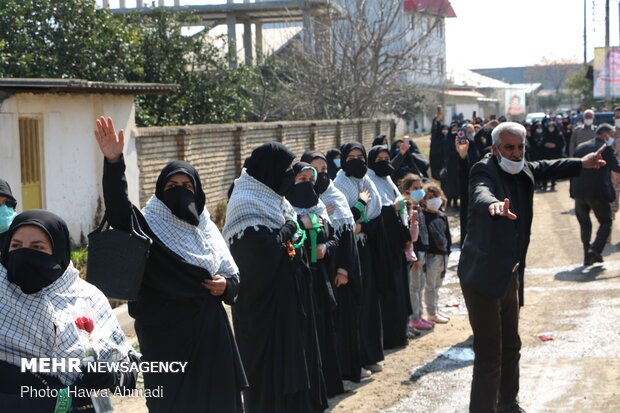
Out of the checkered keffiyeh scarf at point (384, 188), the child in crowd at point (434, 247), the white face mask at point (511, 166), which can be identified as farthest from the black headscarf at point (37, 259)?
the child in crowd at point (434, 247)

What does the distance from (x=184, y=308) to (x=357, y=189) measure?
3545 mm

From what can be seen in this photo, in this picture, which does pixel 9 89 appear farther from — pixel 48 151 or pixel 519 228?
pixel 519 228

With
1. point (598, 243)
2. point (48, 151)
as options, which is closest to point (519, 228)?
point (598, 243)

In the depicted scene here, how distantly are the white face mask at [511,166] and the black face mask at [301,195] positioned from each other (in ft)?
4.79

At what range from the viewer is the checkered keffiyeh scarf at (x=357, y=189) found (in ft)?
27.4

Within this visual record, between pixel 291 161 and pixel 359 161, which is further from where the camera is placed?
pixel 359 161

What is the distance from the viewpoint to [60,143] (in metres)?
12.5

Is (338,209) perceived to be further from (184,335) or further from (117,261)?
(117,261)

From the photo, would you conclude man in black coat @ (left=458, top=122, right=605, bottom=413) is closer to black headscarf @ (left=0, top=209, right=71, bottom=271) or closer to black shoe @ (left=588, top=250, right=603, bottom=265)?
black headscarf @ (left=0, top=209, right=71, bottom=271)

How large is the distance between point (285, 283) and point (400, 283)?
3.00 m

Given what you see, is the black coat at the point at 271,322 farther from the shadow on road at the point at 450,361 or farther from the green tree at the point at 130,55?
the green tree at the point at 130,55

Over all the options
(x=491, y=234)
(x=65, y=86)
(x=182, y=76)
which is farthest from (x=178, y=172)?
(x=182, y=76)

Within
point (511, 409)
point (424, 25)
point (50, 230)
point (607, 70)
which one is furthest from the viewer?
point (607, 70)

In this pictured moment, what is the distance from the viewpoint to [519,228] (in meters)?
6.04
